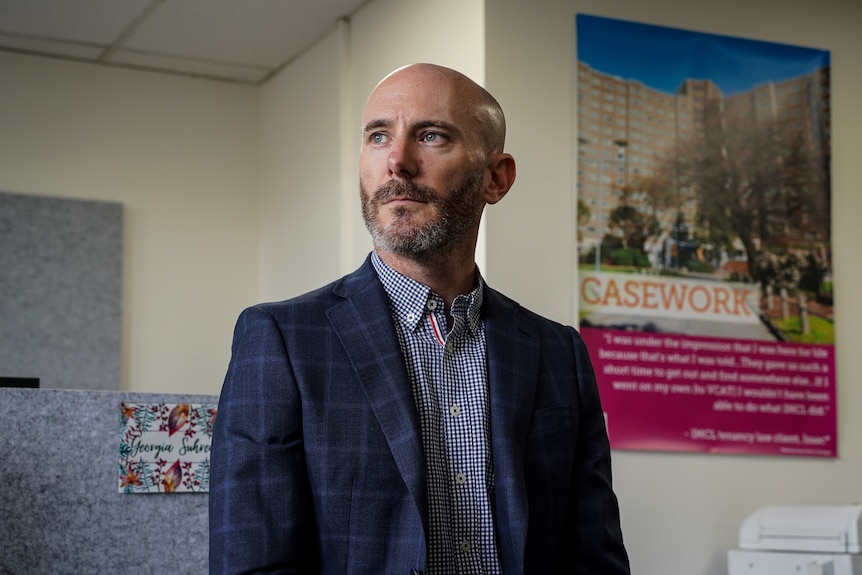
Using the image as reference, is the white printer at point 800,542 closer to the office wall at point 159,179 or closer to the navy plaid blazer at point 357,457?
the navy plaid blazer at point 357,457

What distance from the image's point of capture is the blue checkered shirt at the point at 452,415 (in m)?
1.54

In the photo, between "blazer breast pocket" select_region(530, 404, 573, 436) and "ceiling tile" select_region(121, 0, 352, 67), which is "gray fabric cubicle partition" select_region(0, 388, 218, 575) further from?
"ceiling tile" select_region(121, 0, 352, 67)

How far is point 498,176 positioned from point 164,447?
0.77 meters

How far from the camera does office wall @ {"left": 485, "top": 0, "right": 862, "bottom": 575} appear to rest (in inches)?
136

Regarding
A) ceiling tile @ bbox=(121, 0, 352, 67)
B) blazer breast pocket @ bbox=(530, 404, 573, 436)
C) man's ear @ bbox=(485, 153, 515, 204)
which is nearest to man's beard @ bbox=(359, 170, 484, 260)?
man's ear @ bbox=(485, 153, 515, 204)

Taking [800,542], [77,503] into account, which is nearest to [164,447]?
[77,503]

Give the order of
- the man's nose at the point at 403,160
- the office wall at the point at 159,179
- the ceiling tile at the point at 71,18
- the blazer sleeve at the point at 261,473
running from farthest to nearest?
the office wall at the point at 159,179 → the ceiling tile at the point at 71,18 → the man's nose at the point at 403,160 → the blazer sleeve at the point at 261,473

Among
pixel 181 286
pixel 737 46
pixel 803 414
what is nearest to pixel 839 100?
pixel 737 46

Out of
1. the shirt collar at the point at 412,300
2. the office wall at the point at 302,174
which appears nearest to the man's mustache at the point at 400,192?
the shirt collar at the point at 412,300

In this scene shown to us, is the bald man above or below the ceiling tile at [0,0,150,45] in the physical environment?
below

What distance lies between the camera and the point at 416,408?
5.15 ft

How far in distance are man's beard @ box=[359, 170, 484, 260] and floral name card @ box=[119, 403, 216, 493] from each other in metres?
0.64

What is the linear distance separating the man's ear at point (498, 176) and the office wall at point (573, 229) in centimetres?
152

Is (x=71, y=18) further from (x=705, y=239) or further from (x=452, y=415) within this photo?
(x=452, y=415)
